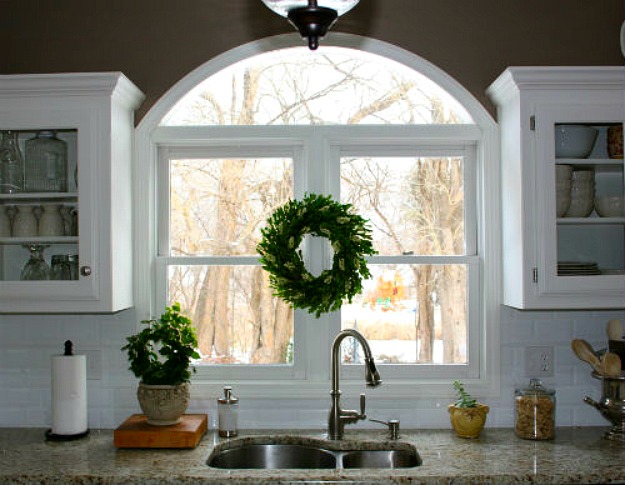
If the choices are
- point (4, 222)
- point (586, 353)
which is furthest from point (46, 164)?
point (586, 353)

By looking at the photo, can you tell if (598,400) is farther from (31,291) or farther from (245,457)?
(31,291)

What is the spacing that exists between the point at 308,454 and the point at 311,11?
1607 millimetres

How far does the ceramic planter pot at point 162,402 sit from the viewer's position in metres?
2.67

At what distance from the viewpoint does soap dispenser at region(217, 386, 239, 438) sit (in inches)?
110

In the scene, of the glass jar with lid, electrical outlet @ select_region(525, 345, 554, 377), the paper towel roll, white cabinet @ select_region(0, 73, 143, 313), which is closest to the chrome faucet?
the glass jar with lid

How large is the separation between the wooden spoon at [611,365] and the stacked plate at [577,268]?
30cm

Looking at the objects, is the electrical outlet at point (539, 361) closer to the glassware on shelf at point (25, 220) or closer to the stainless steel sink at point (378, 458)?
Result: the stainless steel sink at point (378, 458)

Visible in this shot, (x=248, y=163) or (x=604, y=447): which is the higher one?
(x=248, y=163)

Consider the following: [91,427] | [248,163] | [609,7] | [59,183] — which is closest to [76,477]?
[91,427]

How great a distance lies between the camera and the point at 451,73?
299cm

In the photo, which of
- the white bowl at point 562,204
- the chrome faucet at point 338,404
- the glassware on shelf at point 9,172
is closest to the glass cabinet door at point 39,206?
the glassware on shelf at point 9,172

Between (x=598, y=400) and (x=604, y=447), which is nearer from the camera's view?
(x=604, y=447)

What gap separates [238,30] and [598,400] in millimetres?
2021

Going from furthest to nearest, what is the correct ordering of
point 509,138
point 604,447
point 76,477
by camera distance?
point 509,138 < point 604,447 < point 76,477
